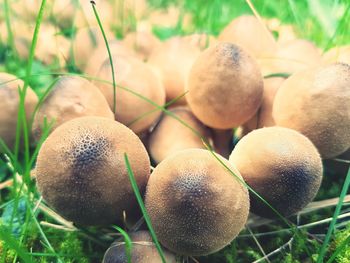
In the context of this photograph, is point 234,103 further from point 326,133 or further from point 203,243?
point 203,243

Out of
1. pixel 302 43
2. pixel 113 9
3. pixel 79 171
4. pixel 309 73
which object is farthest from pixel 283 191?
pixel 113 9

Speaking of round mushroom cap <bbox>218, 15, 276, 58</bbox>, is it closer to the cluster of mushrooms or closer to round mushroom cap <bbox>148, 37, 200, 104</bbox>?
the cluster of mushrooms

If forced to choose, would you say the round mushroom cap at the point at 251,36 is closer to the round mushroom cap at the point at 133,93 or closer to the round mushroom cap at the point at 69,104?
the round mushroom cap at the point at 133,93

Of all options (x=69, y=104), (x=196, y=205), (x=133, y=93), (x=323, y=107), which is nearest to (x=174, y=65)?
(x=133, y=93)

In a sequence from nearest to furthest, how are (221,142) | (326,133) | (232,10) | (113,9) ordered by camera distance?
(326,133)
(221,142)
(113,9)
(232,10)

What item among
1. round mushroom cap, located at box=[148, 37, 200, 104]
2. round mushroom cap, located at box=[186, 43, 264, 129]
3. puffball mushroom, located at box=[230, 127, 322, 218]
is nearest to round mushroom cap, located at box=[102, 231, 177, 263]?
puffball mushroom, located at box=[230, 127, 322, 218]

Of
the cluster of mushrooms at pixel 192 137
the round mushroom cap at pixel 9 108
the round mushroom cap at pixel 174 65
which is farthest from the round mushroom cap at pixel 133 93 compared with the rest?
the round mushroom cap at pixel 9 108
